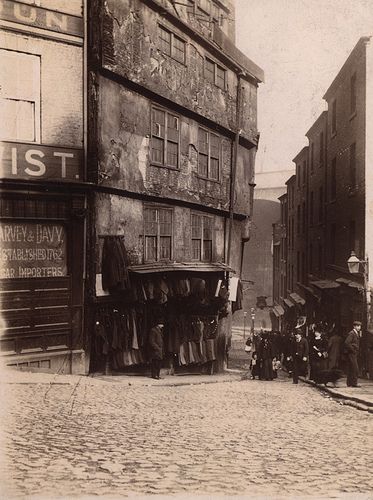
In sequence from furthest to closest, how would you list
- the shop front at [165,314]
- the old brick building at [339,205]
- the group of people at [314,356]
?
the old brick building at [339,205] < the group of people at [314,356] < the shop front at [165,314]

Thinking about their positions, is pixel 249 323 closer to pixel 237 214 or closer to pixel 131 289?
pixel 237 214

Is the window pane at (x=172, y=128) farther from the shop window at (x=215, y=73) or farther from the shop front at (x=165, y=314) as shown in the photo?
the shop front at (x=165, y=314)

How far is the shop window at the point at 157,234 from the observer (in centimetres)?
1648

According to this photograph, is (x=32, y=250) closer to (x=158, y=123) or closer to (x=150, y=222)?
(x=150, y=222)

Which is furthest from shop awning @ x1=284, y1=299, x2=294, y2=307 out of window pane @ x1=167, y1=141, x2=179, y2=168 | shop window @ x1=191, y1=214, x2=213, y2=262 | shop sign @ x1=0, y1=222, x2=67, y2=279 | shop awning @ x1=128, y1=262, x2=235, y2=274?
shop sign @ x1=0, y1=222, x2=67, y2=279

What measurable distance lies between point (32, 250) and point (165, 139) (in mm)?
7178

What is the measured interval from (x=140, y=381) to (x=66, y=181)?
16.6 ft

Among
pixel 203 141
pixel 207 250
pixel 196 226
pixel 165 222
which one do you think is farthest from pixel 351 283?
pixel 165 222

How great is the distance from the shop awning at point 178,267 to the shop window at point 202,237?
0.58 m

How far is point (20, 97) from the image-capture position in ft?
30.1

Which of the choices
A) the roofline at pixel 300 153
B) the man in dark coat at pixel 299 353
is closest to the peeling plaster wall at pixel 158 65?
the man in dark coat at pixel 299 353

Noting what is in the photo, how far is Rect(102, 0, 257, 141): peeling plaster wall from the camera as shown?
1410 cm

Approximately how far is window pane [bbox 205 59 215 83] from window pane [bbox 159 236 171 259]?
499cm

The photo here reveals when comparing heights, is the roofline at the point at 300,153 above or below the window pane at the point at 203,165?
above
